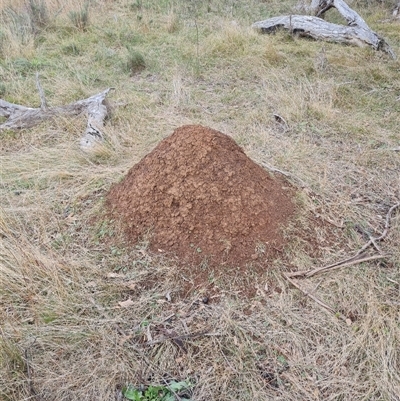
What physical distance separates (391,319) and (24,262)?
1.90 m

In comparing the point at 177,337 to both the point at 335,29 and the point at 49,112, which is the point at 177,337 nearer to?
the point at 49,112

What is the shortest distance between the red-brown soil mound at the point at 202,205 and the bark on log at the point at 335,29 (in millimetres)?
4162

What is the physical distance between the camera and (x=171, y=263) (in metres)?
2.08

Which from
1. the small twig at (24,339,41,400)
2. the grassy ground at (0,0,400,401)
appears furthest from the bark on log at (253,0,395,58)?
the small twig at (24,339,41,400)

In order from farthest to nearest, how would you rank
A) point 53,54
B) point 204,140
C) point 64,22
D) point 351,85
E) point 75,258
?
1. point 64,22
2. point 53,54
3. point 351,85
4. point 204,140
5. point 75,258

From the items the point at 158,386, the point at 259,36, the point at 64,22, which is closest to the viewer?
the point at 158,386

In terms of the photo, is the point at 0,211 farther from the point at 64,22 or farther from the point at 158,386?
the point at 64,22

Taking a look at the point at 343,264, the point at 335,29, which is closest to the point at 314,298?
the point at 343,264

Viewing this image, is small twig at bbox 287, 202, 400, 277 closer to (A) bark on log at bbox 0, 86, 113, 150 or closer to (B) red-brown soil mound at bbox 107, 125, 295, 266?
(B) red-brown soil mound at bbox 107, 125, 295, 266

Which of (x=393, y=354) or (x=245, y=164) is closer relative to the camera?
(x=393, y=354)

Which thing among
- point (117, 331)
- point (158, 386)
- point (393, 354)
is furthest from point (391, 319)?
point (117, 331)

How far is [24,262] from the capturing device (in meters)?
1.99

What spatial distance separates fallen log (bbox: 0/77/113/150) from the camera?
3547 mm

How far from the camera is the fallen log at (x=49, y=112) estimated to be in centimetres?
355
